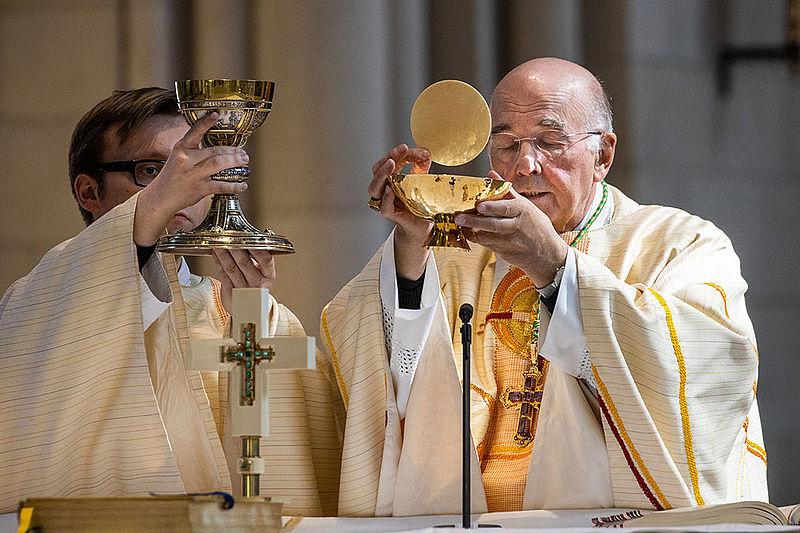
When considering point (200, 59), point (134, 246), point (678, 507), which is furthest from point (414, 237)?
point (200, 59)

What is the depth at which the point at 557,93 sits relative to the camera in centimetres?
375

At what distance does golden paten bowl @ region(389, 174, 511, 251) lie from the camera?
9.71 feet

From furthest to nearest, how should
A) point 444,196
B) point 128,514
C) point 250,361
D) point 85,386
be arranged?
point 85,386 → point 444,196 → point 250,361 → point 128,514

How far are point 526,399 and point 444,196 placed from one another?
88 centimetres

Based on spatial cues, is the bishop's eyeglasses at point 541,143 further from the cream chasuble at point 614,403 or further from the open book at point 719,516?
the open book at point 719,516

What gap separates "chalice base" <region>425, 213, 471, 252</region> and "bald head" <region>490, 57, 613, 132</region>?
83 centimetres

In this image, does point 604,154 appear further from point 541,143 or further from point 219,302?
point 219,302

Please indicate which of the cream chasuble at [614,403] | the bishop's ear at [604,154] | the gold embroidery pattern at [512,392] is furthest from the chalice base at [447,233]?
the bishop's ear at [604,154]

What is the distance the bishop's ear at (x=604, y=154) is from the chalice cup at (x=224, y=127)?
124 centimetres

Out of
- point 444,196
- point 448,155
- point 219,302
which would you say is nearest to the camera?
point 444,196

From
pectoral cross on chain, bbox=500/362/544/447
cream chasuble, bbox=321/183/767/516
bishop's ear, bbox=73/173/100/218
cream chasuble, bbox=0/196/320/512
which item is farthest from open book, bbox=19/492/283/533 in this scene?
bishop's ear, bbox=73/173/100/218

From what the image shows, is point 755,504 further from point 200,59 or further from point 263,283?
point 200,59

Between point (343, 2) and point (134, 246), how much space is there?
7.30 feet

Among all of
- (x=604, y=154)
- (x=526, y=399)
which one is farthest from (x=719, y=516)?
(x=604, y=154)
